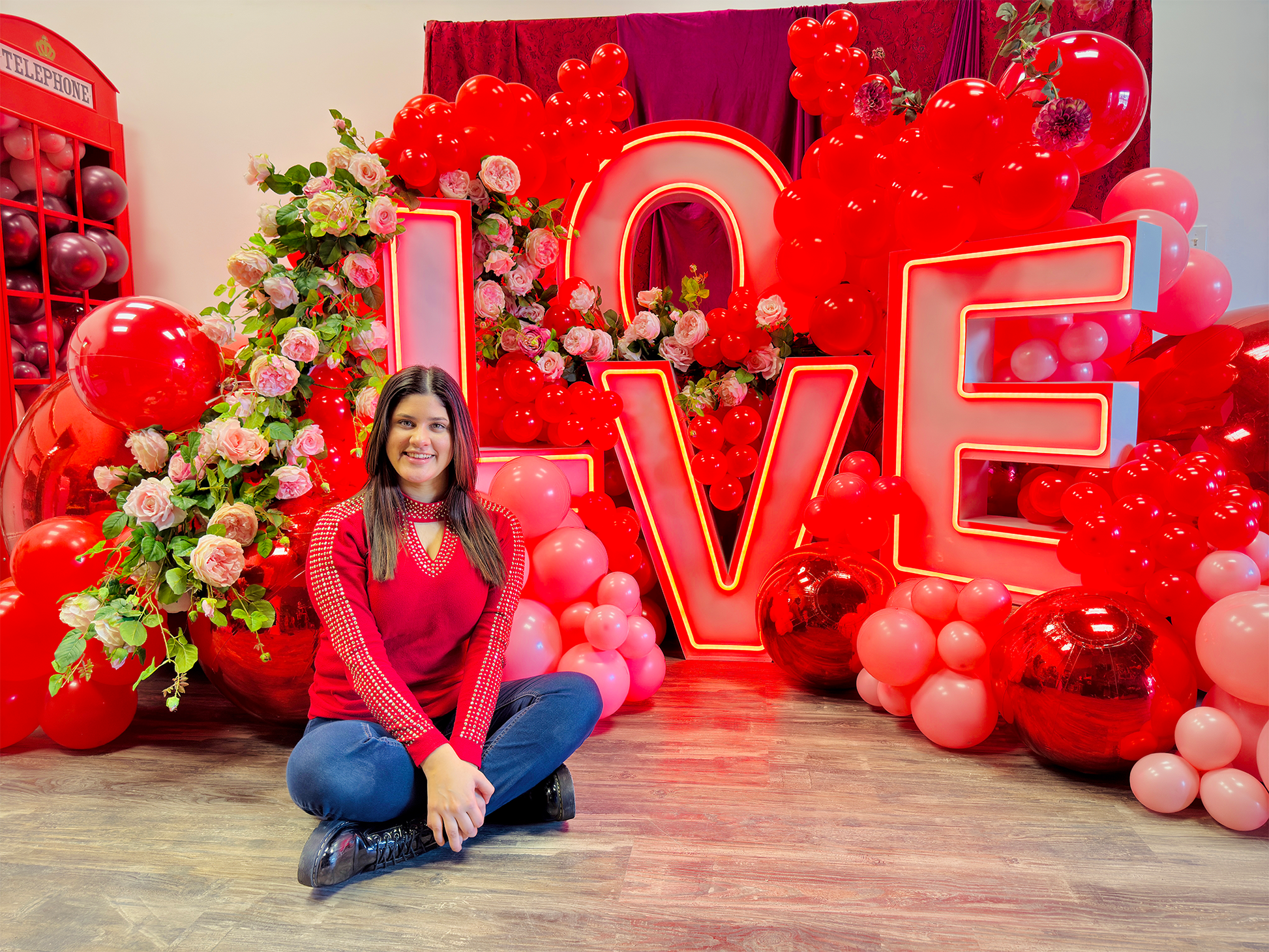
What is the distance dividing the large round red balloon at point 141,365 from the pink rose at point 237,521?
32 centimetres

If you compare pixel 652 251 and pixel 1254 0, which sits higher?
pixel 1254 0

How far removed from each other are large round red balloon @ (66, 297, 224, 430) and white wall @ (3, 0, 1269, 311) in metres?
2.30

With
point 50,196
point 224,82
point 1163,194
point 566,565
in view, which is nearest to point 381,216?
point 566,565

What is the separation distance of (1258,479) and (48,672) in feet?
11.3

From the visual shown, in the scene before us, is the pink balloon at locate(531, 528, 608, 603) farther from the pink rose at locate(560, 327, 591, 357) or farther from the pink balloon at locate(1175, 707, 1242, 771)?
the pink balloon at locate(1175, 707, 1242, 771)

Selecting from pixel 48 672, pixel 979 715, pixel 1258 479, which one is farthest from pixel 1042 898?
pixel 48 672

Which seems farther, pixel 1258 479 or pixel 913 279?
pixel 913 279

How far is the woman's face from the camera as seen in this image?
1.71 meters

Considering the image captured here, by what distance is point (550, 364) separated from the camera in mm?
2750

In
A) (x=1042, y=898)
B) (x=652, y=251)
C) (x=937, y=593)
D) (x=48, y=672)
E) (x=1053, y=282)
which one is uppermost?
(x=652, y=251)

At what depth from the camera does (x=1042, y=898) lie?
4.97ft

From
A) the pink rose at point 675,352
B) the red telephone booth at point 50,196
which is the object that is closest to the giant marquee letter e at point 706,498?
the pink rose at point 675,352

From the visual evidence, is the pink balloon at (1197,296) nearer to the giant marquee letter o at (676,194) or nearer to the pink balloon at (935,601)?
the pink balloon at (935,601)

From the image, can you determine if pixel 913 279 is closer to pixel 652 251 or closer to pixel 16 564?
pixel 652 251
